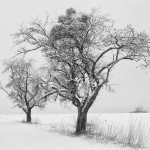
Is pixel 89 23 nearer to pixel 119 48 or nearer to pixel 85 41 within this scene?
pixel 85 41

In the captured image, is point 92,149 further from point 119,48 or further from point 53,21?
point 53,21

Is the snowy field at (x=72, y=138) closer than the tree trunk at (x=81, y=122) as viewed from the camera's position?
Yes

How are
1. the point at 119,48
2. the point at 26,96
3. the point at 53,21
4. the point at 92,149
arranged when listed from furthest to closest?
the point at 26,96
the point at 53,21
the point at 119,48
the point at 92,149

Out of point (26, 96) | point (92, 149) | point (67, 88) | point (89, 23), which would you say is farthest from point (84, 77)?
point (26, 96)

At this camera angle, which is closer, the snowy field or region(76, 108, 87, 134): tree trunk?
the snowy field

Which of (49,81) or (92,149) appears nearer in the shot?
(92,149)

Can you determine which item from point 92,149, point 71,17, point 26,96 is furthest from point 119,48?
point 26,96

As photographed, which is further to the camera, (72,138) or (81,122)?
(81,122)

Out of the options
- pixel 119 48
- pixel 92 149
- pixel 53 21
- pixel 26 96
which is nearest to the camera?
pixel 92 149

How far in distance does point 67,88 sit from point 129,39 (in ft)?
18.5

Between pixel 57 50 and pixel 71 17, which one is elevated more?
pixel 71 17

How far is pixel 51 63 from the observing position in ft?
67.1

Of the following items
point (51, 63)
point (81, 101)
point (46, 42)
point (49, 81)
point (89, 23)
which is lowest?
point (81, 101)

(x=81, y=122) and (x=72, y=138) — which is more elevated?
(x=81, y=122)
